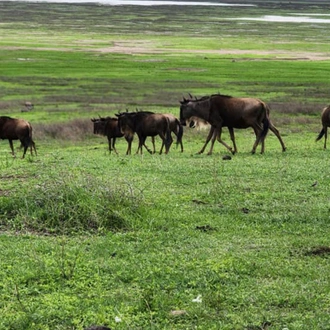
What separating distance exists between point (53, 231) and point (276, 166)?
705 cm

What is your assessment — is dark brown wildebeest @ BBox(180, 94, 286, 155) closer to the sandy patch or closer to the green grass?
the green grass

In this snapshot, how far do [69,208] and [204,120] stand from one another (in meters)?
11.2

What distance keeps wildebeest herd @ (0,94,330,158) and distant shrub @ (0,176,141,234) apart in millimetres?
8729

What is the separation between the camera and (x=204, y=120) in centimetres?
2134

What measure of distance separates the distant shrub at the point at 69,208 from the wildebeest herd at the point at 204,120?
28.6ft

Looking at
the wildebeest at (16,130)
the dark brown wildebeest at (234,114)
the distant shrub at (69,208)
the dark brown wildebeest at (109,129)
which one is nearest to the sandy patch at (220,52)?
the dark brown wildebeest at (109,129)

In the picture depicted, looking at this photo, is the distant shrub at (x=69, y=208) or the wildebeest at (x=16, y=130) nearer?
the distant shrub at (x=69, y=208)

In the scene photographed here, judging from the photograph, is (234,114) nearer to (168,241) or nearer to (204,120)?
(204,120)

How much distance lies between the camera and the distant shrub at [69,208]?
1069cm

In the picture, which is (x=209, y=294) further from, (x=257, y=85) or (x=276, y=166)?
(x=257, y=85)

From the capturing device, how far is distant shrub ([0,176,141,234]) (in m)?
10.7

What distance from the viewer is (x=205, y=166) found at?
15828 mm

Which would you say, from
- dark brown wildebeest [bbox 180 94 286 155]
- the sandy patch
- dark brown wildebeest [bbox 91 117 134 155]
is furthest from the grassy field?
the sandy patch

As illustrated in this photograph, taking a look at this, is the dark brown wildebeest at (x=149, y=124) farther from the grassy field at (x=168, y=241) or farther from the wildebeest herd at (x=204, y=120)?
the grassy field at (x=168, y=241)
